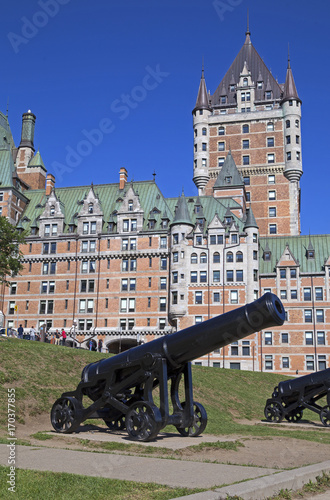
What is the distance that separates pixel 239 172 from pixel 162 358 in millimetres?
64060

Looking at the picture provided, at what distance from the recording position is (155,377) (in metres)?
13.8

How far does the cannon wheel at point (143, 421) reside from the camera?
1308 centimetres

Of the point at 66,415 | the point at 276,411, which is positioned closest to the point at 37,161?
the point at 276,411

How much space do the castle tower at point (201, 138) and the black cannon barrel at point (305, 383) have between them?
5639 centimetres

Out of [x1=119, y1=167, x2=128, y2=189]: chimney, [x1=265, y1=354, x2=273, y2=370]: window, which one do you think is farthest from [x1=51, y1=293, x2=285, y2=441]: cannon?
[x1=119, y1=167, x2=128, y2=189]: chimney

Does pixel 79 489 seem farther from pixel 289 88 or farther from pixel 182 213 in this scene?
pixel 289 88

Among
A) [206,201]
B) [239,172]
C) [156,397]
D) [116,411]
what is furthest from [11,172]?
[116,411]

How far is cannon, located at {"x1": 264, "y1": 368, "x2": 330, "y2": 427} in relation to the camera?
72.6ft

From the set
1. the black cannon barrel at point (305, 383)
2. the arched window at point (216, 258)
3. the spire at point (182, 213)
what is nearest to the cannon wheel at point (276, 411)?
the black cannon barrel at point (305, 383)

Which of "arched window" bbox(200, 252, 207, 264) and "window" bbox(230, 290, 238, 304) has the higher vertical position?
"arched window" bbox(200, 252, 207, 264)

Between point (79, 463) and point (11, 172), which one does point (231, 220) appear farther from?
point (79, 463)

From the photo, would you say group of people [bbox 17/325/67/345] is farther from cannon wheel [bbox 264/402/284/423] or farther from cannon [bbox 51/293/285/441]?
cannon [bbox 51/293/285/441]

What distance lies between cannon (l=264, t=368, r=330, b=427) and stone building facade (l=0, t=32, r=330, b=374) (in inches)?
1337

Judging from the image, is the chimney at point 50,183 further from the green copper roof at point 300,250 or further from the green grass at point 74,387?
the green grass at point 74,387
